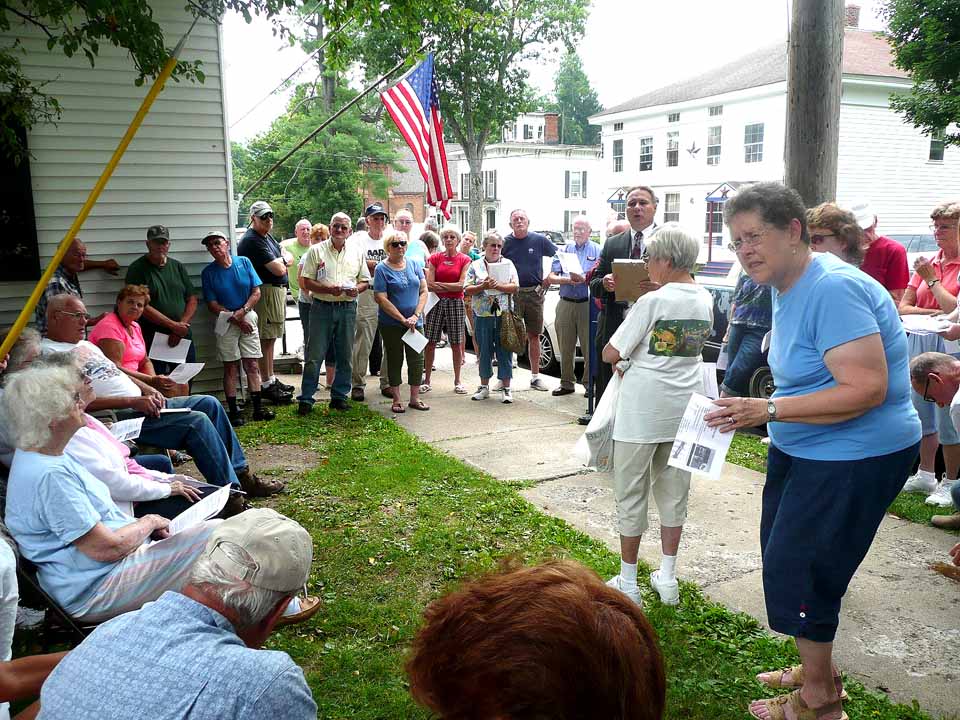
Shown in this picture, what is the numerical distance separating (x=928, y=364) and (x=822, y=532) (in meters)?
1.47

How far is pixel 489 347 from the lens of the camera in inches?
325

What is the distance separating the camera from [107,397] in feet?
14.9

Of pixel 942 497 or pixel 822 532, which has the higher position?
pixel 822 532

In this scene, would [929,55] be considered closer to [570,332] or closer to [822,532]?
[570,332]

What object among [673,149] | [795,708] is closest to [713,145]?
[673,149]

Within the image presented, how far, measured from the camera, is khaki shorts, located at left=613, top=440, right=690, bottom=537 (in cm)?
373

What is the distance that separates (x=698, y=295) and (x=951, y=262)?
2.90m

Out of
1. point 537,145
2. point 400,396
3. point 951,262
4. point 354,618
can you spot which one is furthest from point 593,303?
point 537,145

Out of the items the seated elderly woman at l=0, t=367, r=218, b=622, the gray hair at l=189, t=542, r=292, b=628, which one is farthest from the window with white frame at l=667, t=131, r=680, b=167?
the gray hair at l=189, t=542, r=292, b=628

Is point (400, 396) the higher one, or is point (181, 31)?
point (181, 31)

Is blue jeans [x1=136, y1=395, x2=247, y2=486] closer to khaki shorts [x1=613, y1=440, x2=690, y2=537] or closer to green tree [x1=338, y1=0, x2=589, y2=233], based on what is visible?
khaki shorts [x1=613, y1=440, x2=690, y2=537]

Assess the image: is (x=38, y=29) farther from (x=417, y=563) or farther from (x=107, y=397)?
(x=417, y=563)

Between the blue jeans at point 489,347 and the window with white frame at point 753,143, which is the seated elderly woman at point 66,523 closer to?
the blue jeans at point 489,347

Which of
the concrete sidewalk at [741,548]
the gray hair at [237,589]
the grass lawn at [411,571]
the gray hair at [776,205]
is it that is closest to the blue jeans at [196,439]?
the grass lawn at [411,571]
